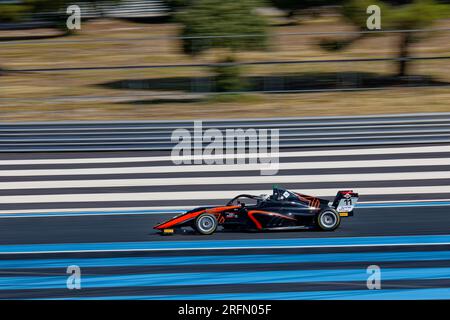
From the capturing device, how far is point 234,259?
938cm

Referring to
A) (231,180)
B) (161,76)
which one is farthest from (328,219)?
(161,76)

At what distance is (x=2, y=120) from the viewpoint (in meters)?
17.5

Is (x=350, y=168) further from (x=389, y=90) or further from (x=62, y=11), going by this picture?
(x=62, y=11)

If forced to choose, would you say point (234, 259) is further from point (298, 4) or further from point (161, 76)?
point (298, 4)

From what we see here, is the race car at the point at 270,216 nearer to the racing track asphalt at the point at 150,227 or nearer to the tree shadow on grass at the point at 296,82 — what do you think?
the racing track asphalt at the point at 150,227

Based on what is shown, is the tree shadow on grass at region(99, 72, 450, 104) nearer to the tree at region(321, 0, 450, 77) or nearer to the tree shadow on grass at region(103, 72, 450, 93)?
the tree shadow on grass at region(103, 72, 450, 93)

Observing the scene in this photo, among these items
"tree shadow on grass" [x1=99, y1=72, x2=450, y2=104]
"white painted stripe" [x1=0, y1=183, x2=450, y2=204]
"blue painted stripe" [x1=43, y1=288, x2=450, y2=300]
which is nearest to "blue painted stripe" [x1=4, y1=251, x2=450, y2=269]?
"blue painted stripe" [x1=43, y1=288, x2=450, y2=300]

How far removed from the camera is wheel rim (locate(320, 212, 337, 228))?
33.4 ft

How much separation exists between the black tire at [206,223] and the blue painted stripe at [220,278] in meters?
1.37

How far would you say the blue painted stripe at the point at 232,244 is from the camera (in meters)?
9.82

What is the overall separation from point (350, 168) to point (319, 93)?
17.5 ft

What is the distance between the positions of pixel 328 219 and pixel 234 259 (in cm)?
156

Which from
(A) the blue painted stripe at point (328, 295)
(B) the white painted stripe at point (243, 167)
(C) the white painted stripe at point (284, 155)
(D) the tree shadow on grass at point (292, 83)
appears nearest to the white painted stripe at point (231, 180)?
(B) the white painted stripe at point (243, 167)

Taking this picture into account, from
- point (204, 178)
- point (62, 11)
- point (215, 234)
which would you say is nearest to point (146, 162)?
point (204, 178)
